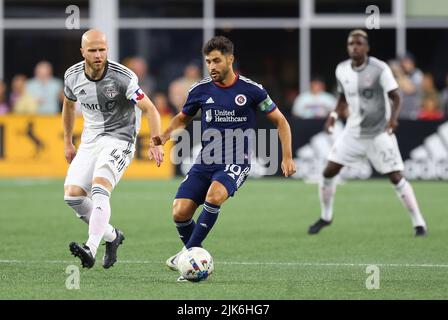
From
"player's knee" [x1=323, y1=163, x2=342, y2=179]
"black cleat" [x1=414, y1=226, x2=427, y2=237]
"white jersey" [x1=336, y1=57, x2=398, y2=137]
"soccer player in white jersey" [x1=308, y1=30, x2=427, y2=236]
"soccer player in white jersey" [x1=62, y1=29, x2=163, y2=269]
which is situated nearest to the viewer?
"soccer player in white jersey" [x1=62, y1=29, x2=163, y2=269]

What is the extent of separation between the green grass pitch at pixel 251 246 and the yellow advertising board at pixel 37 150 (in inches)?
35.4

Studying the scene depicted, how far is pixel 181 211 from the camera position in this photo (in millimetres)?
10180

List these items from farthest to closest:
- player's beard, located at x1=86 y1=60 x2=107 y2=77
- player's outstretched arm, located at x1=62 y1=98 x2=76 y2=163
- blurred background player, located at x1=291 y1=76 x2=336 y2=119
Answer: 1. blurred background player, located at x1=291 y1=76 x2=336 y2=119
2. player's outstretched arm, located at x1=62 y1=98 x2=76 y2=163
3. player's beard, located at x1=86 y1=60 x2=107 y2=77

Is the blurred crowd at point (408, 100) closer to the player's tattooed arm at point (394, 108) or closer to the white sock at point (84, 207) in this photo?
the player's tattooed arm at point (394, 108)

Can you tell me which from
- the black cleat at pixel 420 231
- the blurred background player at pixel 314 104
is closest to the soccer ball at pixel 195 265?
the black cleat at pixel 420 231

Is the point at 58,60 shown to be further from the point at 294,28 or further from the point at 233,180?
the point at 233,180

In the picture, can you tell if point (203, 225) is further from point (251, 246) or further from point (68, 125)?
point (251, 246)

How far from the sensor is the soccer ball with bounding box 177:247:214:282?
956 centimetres

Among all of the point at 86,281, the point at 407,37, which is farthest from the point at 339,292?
the point at 407,37

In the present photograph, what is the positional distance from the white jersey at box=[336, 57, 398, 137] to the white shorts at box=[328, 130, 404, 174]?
91 millimetres

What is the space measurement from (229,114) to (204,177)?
0.58 meters

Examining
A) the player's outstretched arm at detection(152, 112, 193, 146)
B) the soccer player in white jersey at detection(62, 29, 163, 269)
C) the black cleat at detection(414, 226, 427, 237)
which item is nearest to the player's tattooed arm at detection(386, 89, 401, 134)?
the black cleat at detection(414, 226, 427, 237)

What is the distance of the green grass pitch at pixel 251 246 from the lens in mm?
9203

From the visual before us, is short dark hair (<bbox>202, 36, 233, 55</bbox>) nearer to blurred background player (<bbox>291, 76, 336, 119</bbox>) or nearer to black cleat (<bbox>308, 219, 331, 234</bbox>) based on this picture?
black cleat (<bbox>308, 219, 331, 234</bbox>)
